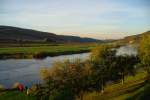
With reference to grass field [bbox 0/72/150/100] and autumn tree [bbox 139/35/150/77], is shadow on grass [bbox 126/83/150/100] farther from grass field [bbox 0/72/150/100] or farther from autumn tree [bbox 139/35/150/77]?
autumn tree [bbox 139/35/150/77]

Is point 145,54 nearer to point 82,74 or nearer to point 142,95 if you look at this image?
point 142,95

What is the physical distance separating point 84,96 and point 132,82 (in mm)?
17365

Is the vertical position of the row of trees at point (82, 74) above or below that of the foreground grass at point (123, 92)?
above

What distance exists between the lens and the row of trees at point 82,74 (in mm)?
46500

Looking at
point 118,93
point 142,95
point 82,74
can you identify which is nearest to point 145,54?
point 118,93

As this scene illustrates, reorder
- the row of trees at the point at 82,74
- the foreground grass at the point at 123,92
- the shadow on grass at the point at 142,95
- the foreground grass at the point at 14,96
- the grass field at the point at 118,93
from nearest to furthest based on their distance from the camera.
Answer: the row of trees at the point at 82,74
the foreground grass at the point at 14,96
the grass field at the point at 118,93
the shadow on grass at the point at 142,95
the foreground grass at the point at 123,92

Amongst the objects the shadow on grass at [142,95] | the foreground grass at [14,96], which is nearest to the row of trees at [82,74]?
the foreground grass at [14,96]

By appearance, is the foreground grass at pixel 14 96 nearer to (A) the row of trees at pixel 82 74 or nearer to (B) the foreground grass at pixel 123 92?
(A) the row of trees at pixel 82 74

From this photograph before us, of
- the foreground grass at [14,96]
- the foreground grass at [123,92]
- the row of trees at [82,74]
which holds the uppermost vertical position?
the row of trees at [82,74]

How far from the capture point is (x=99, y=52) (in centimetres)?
6912

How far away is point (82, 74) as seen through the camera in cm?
5053

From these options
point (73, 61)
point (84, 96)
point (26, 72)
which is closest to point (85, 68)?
point (73, 61)

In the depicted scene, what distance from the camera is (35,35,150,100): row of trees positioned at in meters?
46.5

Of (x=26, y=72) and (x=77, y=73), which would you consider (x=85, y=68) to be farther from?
(x=26, y=72)
